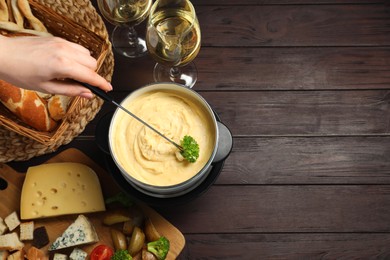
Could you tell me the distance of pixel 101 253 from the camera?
1569 millimetres

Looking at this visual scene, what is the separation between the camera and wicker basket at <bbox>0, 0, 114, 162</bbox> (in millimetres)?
1517

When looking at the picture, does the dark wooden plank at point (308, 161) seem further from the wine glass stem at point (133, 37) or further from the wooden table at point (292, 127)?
the wine glass stem at point (133, 37)

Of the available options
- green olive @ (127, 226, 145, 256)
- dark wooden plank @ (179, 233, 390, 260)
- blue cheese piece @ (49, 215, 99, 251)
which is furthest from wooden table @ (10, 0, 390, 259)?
blue cheese piece @ (49, 215, 99, 251)

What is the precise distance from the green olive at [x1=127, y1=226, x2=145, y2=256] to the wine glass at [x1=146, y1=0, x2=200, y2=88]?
1.68 ft

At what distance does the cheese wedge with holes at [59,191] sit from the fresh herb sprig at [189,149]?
1.20ft

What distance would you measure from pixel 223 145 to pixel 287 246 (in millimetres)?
433

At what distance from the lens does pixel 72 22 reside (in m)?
1.57

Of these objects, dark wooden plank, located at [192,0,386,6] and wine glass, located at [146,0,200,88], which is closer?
wine glass, located at [146,0,200,88]

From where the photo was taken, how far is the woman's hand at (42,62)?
3.74 ft

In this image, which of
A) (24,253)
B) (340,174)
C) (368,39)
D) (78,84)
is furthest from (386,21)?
(24,253)

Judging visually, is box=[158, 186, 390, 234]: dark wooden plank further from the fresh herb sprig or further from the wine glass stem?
the wine glass stem

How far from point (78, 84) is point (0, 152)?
54 centimetres

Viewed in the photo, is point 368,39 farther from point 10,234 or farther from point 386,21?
point 10,234

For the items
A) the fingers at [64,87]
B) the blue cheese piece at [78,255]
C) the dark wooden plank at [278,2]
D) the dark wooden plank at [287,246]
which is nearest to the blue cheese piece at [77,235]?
the blue cheese piece at [78,255]
